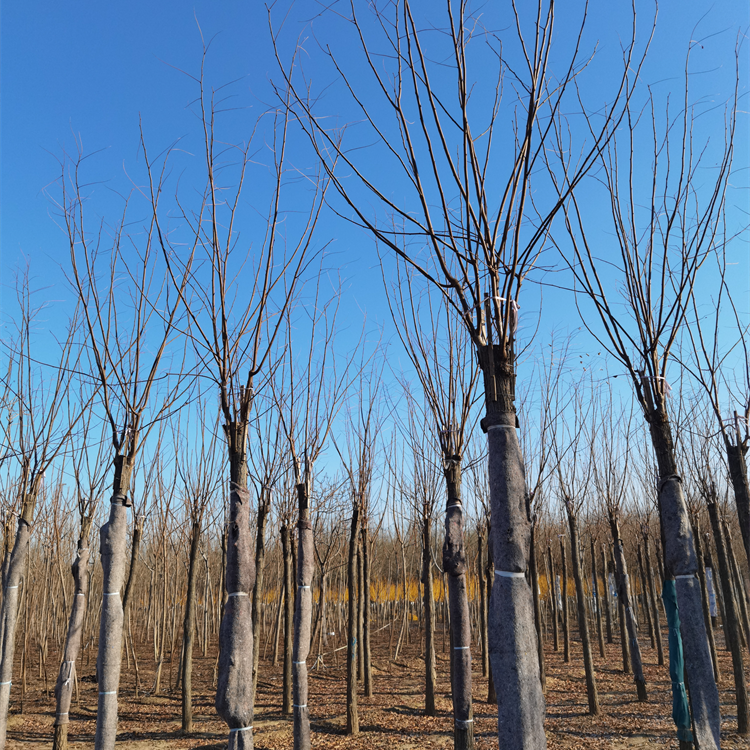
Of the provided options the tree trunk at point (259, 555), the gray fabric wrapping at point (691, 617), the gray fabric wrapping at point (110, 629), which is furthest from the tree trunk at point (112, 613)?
the tree trunk at point (259, 555)

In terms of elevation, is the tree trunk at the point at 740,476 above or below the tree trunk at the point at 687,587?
above

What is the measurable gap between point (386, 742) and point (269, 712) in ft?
7.39

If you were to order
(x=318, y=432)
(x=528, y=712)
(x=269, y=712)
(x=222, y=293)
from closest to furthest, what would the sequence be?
(x=528, y=712), (x=222, y=293), (x=318, y=432), (x=269, y=712)

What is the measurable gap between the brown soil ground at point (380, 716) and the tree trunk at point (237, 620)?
388cm

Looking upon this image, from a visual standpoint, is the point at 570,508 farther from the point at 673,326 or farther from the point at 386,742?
the point at 673,326

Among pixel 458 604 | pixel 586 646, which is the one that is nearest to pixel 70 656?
pixel 458 604

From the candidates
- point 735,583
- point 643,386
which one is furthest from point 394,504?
point 643,386

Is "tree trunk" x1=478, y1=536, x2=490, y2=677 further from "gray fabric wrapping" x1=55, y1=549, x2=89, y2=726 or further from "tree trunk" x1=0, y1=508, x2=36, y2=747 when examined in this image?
"tree trunk" x1=0, y1=508, x2=36, y2=747

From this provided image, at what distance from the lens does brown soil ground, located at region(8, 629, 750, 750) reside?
21.6 ft

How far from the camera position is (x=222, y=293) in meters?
3.74

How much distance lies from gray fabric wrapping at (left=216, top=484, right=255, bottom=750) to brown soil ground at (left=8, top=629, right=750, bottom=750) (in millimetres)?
3861

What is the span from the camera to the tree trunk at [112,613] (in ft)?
12.9

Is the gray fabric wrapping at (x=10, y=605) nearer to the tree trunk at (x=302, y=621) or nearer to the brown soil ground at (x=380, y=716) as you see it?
the brown soil ground at (x=380, y=716)

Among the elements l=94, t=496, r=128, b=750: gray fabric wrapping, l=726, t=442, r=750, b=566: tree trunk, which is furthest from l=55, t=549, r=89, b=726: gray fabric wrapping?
l=726, t=442, r=750, b=566: tree trunk
